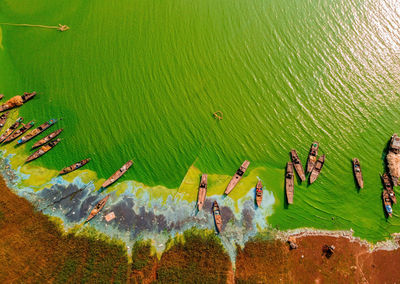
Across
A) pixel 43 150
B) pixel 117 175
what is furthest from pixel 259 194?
pixel 43 150

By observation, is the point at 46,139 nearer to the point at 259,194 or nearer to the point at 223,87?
the point at 223,87

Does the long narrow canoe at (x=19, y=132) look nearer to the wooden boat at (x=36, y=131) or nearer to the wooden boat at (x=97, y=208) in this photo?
the wooden boat at (x=36, y=131)

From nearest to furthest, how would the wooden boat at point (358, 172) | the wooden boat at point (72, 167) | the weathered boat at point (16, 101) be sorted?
the wooden boat at point (358, 172) → the wooden boat at point (72, 167) → the weathered boat at point (16, 101)

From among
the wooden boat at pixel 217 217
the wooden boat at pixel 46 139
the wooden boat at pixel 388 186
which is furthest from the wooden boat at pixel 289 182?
the wooden boat at pixel 46 139

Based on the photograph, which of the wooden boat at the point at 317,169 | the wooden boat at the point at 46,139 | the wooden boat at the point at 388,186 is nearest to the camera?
the wooden boat at the point at 388,186

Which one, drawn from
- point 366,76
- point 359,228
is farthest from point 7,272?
point 366,76

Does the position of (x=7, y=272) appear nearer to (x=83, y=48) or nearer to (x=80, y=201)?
(x=80, y=201)

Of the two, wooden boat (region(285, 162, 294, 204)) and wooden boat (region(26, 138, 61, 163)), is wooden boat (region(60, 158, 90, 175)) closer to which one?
wooden boat (region(26, 138, 61, 163))
